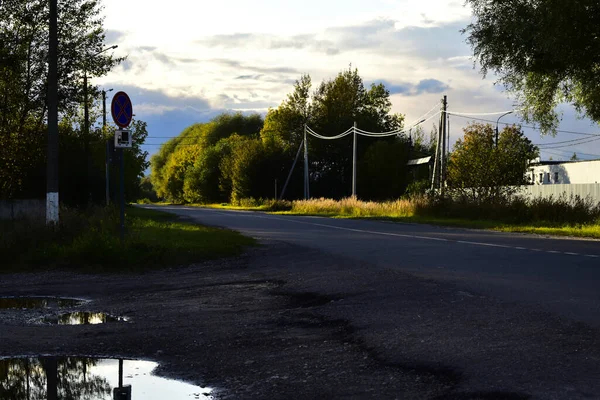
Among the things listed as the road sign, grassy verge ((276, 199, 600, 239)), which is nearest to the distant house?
grassy verge ((276, 199, 600, 239))

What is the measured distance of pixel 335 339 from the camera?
8.02m

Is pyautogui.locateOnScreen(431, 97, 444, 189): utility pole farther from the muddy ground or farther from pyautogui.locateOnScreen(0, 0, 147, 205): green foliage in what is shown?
the muddy ground

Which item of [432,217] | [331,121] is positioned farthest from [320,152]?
[432,217]

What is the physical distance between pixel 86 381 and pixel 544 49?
910 inches

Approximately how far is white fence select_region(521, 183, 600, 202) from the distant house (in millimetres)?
21609

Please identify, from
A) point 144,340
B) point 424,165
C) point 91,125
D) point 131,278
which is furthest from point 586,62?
point 424,165

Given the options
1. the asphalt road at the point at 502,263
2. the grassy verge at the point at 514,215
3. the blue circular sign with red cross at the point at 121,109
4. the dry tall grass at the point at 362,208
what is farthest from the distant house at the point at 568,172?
the blue circular sign with red cross at the point at 121,109

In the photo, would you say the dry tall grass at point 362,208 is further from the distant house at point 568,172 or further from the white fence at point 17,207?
the white fence at point 17,207

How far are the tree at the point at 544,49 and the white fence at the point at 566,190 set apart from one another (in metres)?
6.81

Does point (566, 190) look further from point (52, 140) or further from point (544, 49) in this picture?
point (52, 140)

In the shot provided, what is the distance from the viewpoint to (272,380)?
6395mm

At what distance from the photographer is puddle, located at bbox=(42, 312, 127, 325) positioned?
9.74 metres

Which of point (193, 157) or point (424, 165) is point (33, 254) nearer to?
point (424, 165)

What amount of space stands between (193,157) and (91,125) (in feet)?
327
